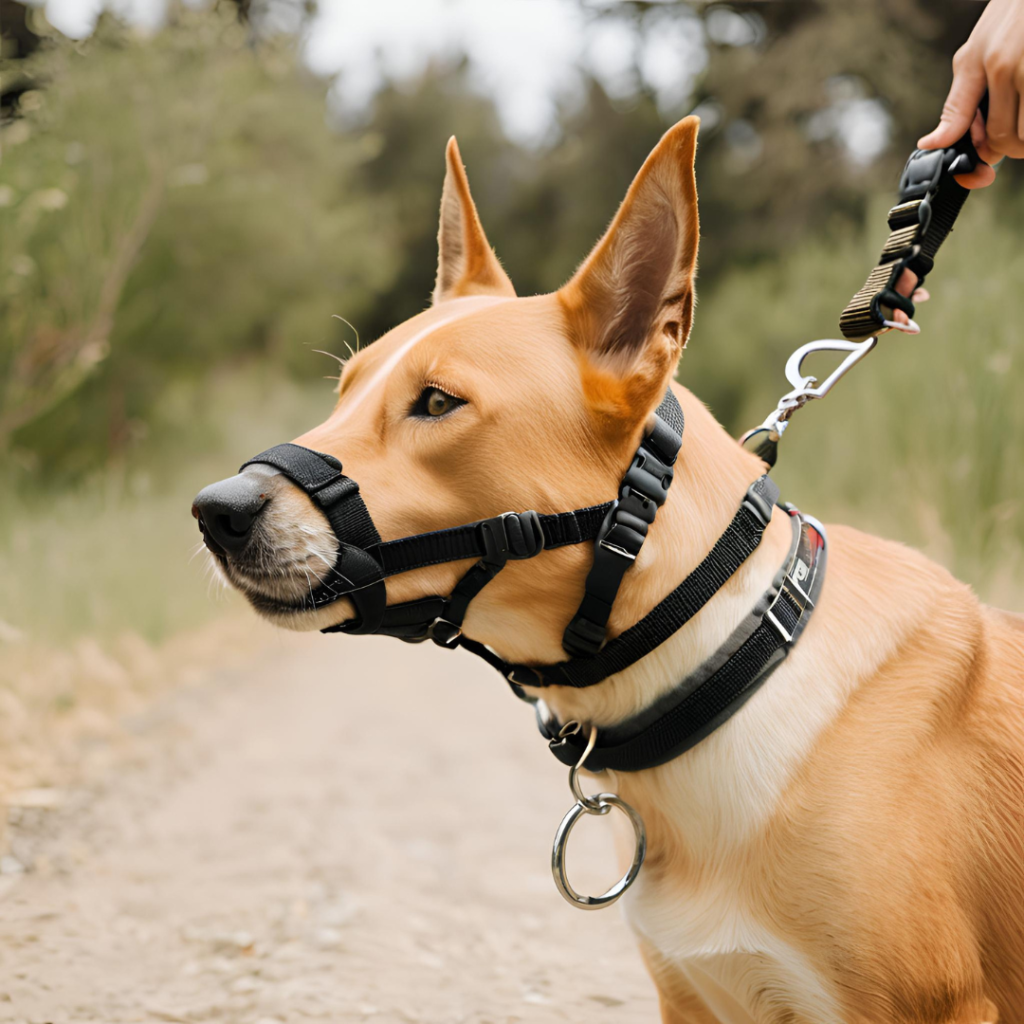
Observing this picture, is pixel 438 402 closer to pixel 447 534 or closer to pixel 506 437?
pixel 506 437

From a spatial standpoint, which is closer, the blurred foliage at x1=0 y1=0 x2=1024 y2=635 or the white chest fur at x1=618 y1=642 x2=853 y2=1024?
the white chest fur at x1=618 y1=642 x2=853 y2=1024

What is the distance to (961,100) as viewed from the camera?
2182 millimetres

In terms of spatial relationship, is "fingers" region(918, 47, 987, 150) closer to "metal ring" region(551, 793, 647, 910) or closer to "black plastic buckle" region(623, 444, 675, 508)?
"black plastic buckle" region(623, 444, 675, 508)

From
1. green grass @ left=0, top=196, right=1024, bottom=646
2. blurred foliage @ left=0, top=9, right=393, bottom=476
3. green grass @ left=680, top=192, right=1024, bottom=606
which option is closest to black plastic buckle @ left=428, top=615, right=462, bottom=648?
green grass @ left=0, top=196, right=1024, bottom=646

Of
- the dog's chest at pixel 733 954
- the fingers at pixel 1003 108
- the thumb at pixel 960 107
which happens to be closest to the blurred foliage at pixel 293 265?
the thumb at pixel 960 107

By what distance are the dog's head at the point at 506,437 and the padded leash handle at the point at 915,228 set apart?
0.70m

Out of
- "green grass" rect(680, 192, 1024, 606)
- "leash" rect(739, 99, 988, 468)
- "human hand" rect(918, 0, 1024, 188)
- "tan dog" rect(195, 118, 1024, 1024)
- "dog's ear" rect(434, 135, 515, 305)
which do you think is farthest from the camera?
"green grass" rect(680, 192, 1024, 606)

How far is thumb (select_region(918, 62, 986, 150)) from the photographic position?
2.15 meters

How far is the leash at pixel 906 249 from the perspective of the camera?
2.26 metres

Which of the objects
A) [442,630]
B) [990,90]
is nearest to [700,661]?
[442,630]

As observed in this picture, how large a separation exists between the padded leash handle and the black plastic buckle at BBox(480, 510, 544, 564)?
1.06 m

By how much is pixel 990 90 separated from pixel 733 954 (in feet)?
6.33

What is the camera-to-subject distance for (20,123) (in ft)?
19.4

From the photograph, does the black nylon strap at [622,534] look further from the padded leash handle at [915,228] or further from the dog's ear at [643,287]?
the padded leash handle at [915,228]
